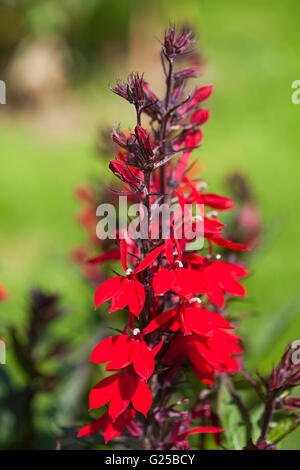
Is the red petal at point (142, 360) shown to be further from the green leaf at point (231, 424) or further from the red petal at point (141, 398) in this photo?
the green leaf at point (231, 424)

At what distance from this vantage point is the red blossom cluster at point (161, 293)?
560 mm

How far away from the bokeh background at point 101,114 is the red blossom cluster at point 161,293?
0.78 meters

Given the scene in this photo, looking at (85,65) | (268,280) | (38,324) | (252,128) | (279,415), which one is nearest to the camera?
(279,415)

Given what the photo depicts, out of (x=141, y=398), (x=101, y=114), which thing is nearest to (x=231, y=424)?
(x=141, y=398)

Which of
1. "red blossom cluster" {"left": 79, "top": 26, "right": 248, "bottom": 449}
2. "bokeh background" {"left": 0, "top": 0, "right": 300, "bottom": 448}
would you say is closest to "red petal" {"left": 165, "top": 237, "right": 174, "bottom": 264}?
"red blossom cluster" {"left": 79, "top": 26, "right": 248, "bottom": 449}

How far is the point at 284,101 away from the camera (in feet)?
14.9

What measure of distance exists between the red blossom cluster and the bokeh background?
78cm

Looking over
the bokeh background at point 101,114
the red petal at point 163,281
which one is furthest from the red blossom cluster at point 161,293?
the bokeh background at point 101,114

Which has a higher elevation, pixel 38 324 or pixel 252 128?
pixel 252 128

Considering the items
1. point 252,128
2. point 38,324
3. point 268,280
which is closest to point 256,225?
point 38,324

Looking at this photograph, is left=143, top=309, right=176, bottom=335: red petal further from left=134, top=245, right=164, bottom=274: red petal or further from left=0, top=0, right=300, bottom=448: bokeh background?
left=0, top=0, right=300, bottom=448: bokeh background

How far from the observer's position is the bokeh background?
2.72m
